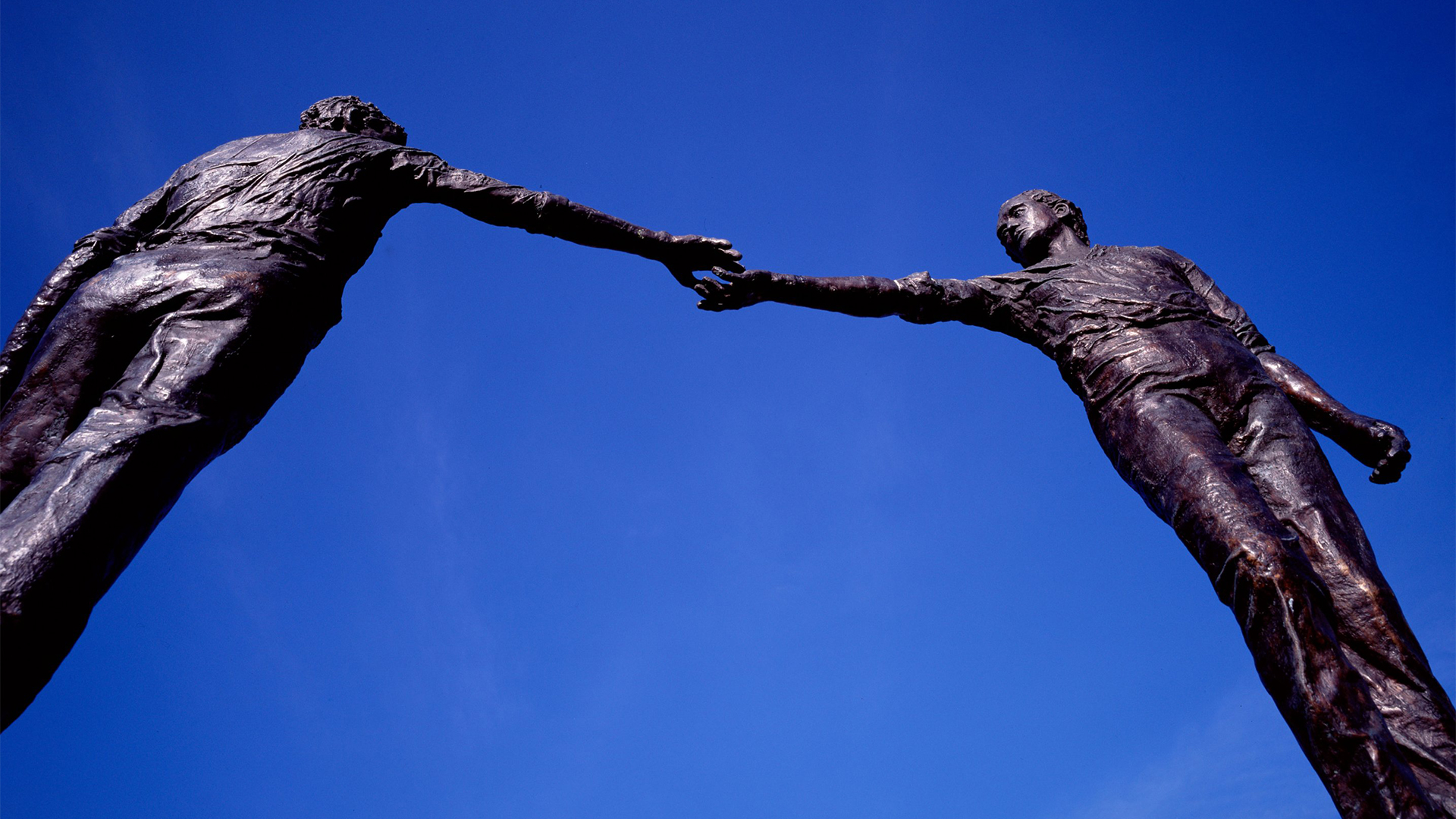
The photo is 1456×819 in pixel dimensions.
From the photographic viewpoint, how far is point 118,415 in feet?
12.5

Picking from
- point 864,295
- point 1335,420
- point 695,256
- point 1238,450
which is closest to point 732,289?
point 695,256

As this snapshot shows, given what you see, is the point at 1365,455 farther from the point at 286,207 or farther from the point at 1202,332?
the point at 286,207

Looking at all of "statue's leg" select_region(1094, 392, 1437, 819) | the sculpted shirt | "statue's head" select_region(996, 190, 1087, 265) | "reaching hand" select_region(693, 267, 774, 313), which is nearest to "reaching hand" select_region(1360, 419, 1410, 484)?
the sculpted shirt

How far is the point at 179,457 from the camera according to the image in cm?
386

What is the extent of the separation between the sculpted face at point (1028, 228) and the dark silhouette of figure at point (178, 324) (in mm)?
2178

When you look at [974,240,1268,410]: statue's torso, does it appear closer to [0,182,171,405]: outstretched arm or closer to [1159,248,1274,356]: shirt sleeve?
[1159,248,1274,356]: shirt sleeve

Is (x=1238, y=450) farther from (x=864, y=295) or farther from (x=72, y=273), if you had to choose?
(x=72, y=273)

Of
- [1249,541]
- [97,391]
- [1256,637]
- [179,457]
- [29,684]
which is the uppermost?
[1249,541]

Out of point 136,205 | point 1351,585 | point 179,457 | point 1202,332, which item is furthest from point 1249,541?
point 136,205

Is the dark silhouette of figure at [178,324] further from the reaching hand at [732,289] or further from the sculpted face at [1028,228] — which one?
the sculpted face at [1028,228]

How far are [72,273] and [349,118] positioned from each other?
69.3 inches

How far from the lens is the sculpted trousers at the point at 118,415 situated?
10.7ft

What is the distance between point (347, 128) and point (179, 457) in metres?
2.81

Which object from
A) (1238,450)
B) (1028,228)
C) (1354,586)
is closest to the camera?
(1354,586)
